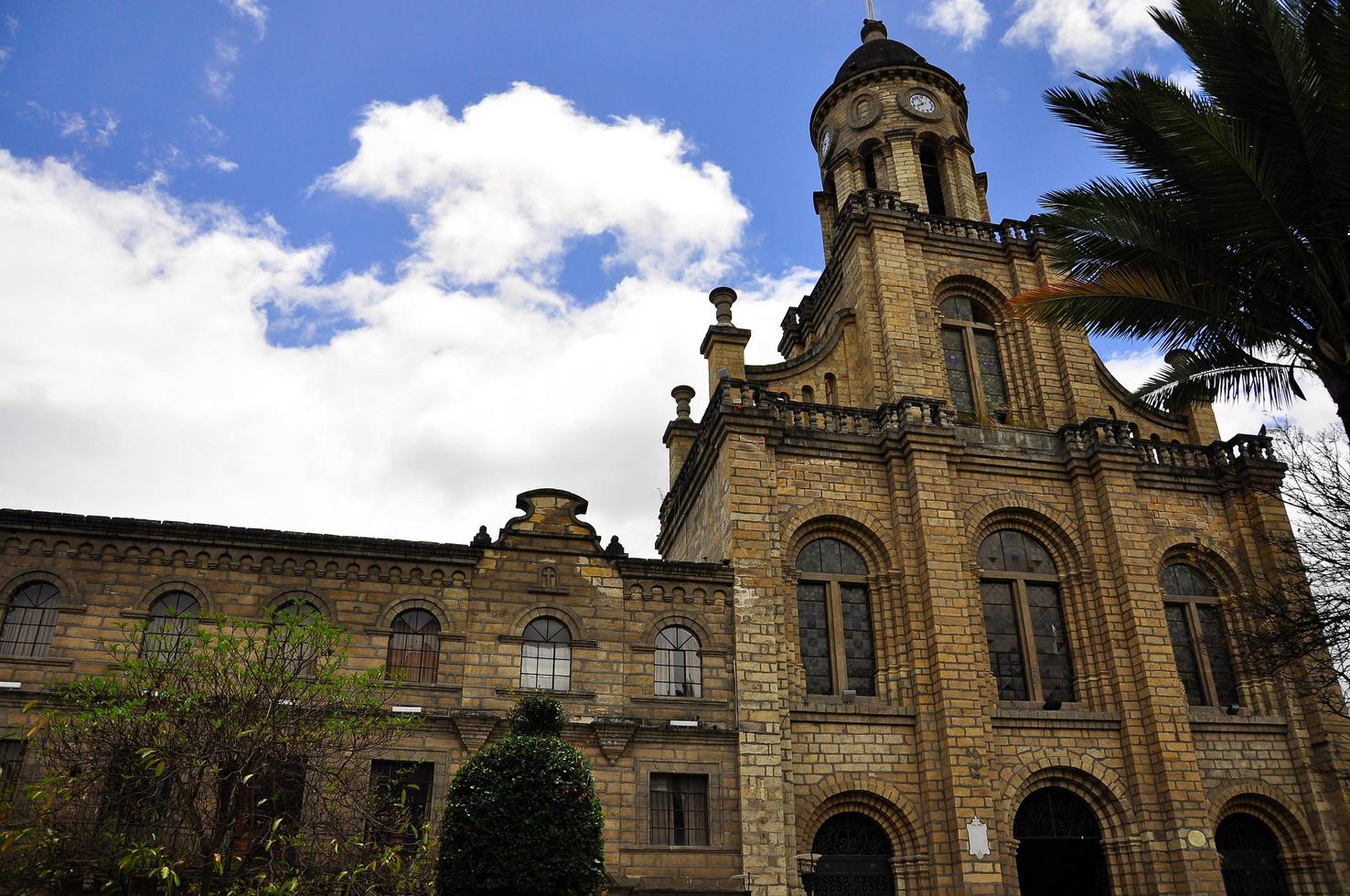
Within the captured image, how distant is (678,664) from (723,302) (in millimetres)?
10087

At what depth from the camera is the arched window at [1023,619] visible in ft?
69.0

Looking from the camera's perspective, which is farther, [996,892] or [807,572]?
[807,572]

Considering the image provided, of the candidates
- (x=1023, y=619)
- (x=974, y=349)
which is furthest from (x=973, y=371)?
(x=1023, y=619)

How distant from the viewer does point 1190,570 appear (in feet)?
75.4

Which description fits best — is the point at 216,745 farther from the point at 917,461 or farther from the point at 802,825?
the point at 917,461

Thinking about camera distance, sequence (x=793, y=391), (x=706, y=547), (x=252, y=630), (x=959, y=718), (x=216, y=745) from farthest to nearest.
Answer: (x=793, y=391), (x=706, y=547), (x=959, y=718), (x=252, y=630), (x=216, y=745)

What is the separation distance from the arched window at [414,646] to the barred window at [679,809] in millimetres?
4637

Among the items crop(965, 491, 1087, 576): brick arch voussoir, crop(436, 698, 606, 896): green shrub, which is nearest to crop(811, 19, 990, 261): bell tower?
crop(965, 491, 1087, 576): brick arch voussoir

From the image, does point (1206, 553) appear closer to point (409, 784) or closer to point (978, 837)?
point (978, 837)

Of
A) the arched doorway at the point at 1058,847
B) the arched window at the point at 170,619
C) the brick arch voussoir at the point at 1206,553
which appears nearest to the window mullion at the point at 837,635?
the arched doorway at the point at 1058,847

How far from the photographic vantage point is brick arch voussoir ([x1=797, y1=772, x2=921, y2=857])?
18.6 m

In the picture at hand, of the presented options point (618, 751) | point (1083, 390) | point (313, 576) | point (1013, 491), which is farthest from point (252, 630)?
point (1083, 390)

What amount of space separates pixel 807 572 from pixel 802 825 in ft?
16.9

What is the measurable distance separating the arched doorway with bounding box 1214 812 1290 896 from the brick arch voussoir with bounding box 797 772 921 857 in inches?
254
